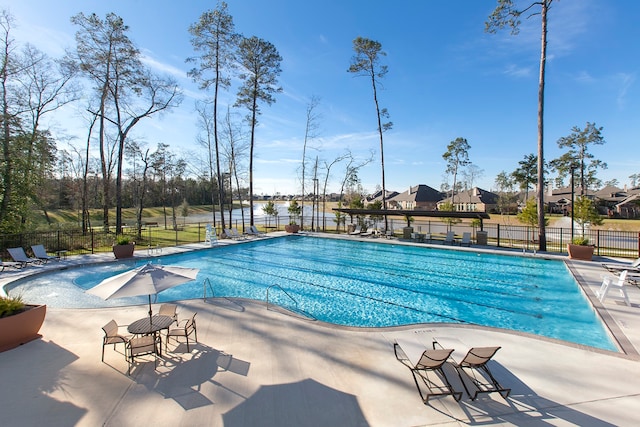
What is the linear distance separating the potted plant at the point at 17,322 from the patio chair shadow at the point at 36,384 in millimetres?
155

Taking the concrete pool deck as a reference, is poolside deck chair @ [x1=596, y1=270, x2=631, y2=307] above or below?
above

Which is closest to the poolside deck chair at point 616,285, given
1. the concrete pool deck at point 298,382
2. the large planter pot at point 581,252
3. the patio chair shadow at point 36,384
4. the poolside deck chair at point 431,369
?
the concrete pool deck at point 298,382

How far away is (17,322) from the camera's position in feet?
17.4

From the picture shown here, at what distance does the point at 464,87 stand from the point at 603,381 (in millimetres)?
20208

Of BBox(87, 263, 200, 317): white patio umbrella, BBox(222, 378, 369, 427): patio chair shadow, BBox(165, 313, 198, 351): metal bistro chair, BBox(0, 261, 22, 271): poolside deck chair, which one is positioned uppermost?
BBox(87, 263, 200, 317): white patio umbrella

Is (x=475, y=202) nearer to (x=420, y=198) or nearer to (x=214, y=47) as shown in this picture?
(x=420, y=198)

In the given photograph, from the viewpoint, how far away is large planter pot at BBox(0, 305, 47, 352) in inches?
203

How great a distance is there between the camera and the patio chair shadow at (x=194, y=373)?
381 centimetres

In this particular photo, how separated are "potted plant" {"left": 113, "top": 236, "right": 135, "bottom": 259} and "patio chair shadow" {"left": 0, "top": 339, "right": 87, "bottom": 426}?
8533mm

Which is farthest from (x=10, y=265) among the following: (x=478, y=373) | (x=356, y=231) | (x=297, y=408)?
(x=356, y=231)

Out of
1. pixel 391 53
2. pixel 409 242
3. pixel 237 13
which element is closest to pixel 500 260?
pixel 409 242

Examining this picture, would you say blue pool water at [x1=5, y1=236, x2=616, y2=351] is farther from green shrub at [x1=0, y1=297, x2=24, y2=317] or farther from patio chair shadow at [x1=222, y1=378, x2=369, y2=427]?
patio chair shadow at [x1=222, y1=378, x2=369, y2=427]

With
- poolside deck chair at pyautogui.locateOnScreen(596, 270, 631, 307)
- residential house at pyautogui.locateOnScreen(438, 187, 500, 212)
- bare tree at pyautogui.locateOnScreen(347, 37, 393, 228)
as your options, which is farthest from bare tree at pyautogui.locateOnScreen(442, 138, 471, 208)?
poolside deck chair at pyautogui.locateOnScreen(596, 270, 631, 307)

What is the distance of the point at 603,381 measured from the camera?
4152mm
